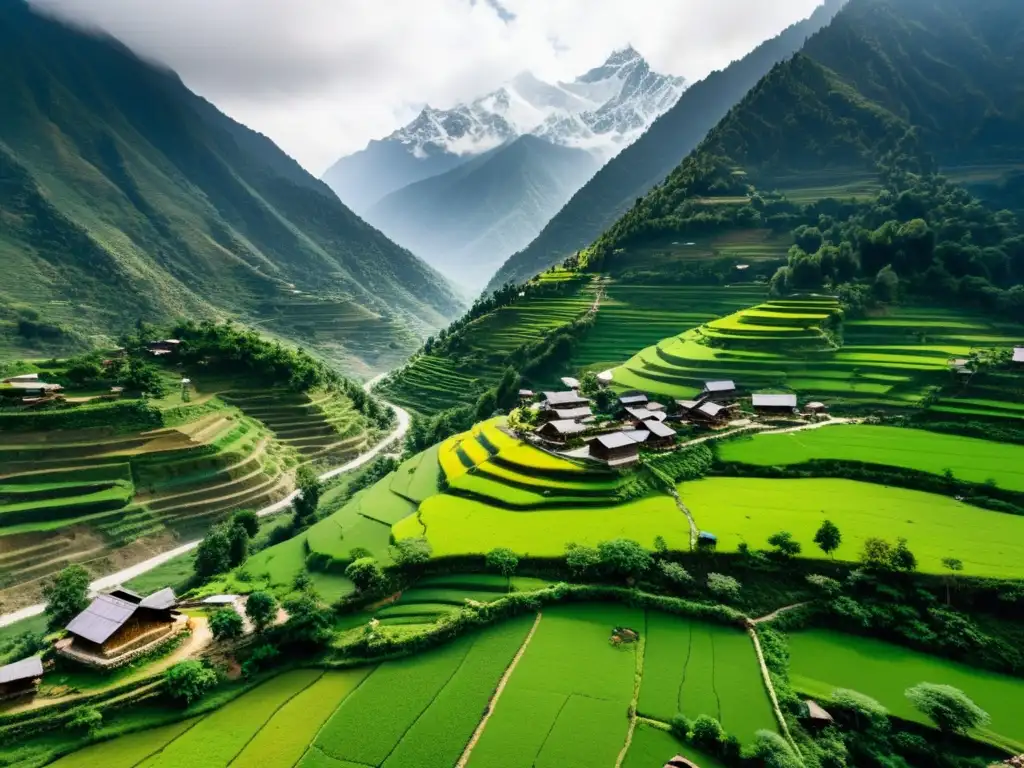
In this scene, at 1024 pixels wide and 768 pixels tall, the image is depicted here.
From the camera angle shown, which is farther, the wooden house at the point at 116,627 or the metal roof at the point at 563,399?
the metal roof at the point at 563,399

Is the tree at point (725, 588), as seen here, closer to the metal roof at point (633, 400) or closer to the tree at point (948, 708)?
the tree at point (948, 708)

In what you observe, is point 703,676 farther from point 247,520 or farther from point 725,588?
point 247,520

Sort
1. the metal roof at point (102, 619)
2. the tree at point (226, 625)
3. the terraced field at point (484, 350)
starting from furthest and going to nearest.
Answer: the terraced field at point (484, 350) → the tree at point (226, 625) → the metal roof at point (102, 619)

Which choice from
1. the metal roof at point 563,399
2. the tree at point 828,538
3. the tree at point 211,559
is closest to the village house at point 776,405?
the metal roof at point 563,399

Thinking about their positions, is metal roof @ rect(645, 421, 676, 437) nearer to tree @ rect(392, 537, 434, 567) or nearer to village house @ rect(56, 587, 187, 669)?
tree @ rect(392, 537, 434, 567)

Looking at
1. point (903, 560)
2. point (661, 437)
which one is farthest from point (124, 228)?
point (903, 560)

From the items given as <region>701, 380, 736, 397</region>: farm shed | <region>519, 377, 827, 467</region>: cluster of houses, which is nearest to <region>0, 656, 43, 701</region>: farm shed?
<region>519, 377, 827, 467</region>: cluster of houses
